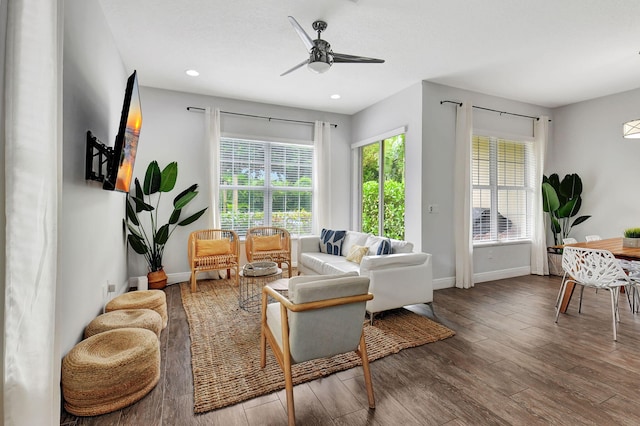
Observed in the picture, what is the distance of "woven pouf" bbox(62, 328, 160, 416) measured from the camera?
1.70 m

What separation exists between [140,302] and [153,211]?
215 cm

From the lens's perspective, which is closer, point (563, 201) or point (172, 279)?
point (172, 279)

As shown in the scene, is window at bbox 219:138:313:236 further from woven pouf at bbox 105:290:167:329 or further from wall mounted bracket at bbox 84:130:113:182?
wall mounted bracket at bbox 84:130:113:182

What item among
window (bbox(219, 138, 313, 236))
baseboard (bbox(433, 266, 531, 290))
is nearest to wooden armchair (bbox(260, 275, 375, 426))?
baseboard (bbox(433, 266, 531, 290))

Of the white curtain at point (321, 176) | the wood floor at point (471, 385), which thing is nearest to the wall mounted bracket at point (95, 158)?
the wood floor at point (471, 385)

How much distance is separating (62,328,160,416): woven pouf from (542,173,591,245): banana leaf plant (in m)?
5.76

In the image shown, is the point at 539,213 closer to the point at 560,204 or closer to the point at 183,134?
the point at 560,204

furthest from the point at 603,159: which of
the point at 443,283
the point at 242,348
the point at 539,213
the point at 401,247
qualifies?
the point at 242,348

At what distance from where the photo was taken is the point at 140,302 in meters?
2.67

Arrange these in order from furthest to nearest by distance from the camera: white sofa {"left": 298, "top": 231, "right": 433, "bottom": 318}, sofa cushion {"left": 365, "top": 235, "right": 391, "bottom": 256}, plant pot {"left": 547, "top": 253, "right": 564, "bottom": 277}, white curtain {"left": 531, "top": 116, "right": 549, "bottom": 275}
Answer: white curtain {"left": 531, "top": 116, "right": 549, "bottom": 275}, plant pot {"left": 547, "top": 253, "right": 564, "bottom": 277}, sofa cushion {"left": 365, "top": 235, "right": 391, "bottom": 256}, white sofa {"left": 298, "top": 231, "right": 433, "bottom": 318}

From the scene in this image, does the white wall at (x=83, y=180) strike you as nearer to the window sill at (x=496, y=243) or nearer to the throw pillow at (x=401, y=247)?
the throw pillow at (x=401, y=247)

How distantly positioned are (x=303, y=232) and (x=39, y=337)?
4.42 meters

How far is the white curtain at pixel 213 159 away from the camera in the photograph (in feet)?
15.4

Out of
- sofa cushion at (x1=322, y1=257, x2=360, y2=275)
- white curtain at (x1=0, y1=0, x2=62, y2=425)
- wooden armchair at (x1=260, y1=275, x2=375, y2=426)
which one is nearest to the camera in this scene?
white curtain at (x1=0, y1=0, x2=62, y2=425)
